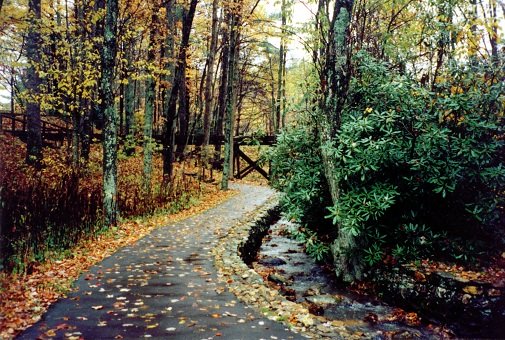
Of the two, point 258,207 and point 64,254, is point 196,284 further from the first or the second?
point 258,207

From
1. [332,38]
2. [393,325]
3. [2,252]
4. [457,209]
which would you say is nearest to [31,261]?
[2,252]

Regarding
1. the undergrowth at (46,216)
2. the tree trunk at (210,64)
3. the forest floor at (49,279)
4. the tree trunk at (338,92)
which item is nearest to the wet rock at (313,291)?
the tree trunk at (338,92)

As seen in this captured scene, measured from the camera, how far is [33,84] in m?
14.1

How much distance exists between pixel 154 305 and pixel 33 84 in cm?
1234

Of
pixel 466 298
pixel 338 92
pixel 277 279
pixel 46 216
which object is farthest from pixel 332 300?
pixel 46 216

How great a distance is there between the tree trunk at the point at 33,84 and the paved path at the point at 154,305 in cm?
885

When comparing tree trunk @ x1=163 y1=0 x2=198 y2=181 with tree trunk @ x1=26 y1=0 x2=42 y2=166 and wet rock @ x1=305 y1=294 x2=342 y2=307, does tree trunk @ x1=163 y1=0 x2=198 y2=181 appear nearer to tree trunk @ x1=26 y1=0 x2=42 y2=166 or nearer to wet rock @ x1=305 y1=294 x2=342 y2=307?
tree trunk @ x1=26 y1=0 x2=42 y2=166

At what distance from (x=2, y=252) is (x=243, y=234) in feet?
16.7

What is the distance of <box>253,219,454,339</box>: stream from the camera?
543 centimetres

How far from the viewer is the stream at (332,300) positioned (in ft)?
17.8

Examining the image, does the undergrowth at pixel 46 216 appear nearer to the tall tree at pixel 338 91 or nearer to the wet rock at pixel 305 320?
the wet rock at pixel 305 320

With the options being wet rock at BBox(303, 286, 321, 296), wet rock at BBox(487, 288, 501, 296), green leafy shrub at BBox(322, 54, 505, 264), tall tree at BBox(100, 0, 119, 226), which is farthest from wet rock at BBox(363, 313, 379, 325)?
tall tree at BBox(100, 0, 119, 226)

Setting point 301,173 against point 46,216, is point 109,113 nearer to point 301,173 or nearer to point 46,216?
point 46,216

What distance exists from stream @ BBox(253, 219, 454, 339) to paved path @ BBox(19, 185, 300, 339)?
4.70 feet
